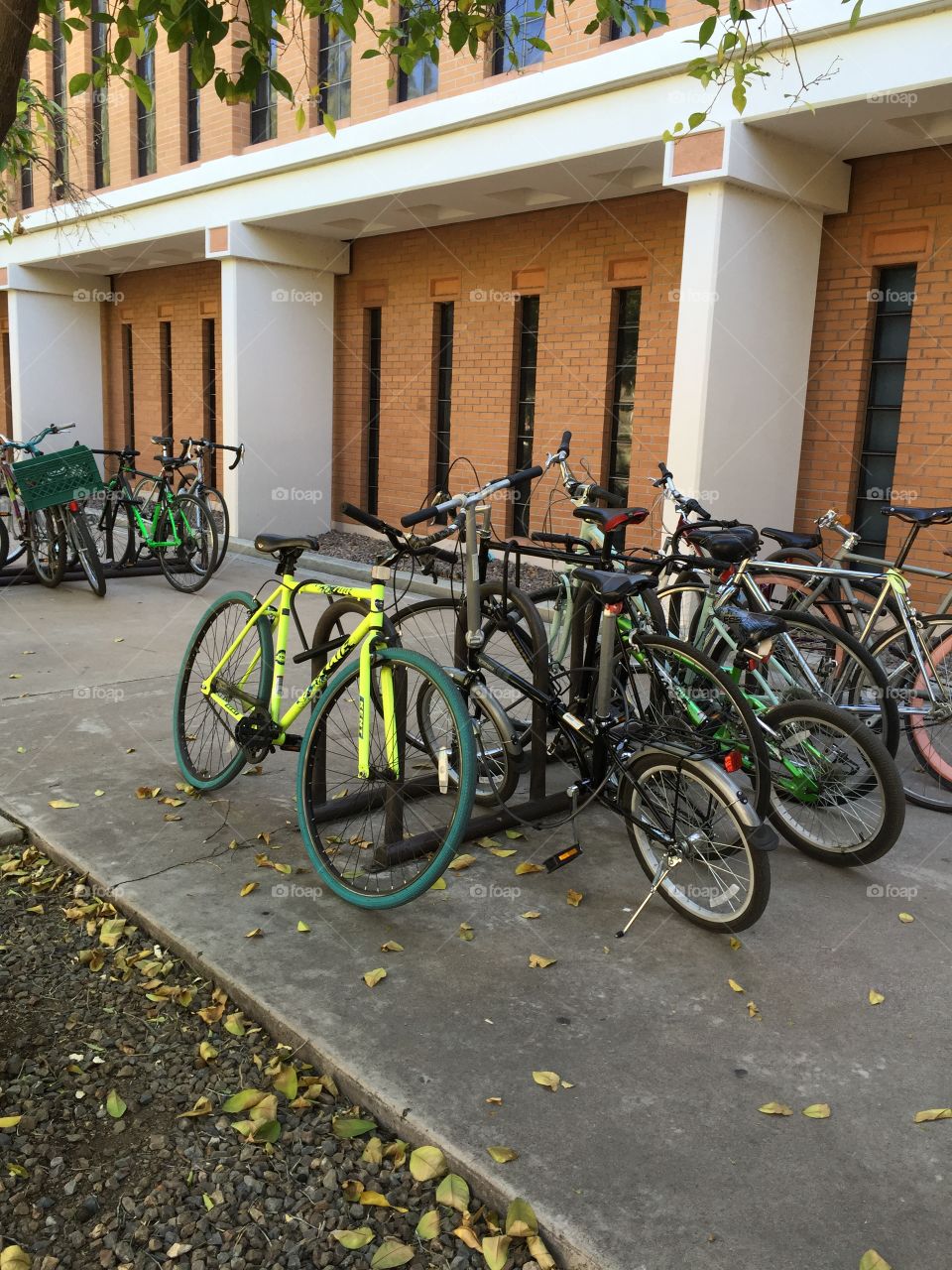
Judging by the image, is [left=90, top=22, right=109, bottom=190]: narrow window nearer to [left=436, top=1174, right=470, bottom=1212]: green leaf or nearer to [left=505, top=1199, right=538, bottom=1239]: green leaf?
[left=436, top=1174, right=470, bottom=1212]: green leaf

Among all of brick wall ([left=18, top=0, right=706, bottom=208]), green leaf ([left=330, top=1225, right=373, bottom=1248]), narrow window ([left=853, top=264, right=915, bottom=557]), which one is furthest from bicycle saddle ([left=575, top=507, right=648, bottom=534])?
narrow window ([left=853, top=264, right=915, bottom=557])

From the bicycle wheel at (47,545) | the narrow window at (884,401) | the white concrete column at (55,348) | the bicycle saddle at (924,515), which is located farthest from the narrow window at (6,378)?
the bicycle saddle at (924,515)

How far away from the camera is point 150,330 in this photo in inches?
658

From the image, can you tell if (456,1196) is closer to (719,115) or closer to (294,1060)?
(294,1060)

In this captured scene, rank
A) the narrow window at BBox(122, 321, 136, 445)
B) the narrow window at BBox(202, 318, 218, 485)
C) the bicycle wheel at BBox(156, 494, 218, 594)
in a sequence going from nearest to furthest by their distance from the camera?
the bicycle wheel at BBox(156, 494, 218, 594)
the narrow window at BBox(202, 318, 218, 485)
the narrow window at BBox(122, 321, 136, 445)

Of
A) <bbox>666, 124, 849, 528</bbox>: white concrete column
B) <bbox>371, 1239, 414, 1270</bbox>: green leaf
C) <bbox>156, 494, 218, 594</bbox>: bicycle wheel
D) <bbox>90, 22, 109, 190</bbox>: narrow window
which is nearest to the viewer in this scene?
<bbox>371, 1239, 414, 1270</bbox>: green leaf

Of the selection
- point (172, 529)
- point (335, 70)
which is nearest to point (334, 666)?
point (172, 529)

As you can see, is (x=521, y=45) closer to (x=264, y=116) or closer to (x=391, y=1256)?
(x=264, y=116)

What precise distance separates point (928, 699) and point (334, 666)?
2613mm

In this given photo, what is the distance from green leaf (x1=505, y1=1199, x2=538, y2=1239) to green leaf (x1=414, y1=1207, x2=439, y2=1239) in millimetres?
150

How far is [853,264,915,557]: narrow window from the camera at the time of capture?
26.4ft

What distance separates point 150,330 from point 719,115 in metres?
11.7

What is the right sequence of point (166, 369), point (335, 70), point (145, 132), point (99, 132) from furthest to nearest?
point (166, 369) < point (99, 132) < point (145, 132) < point (335, 70)

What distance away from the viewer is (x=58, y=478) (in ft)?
28.5
